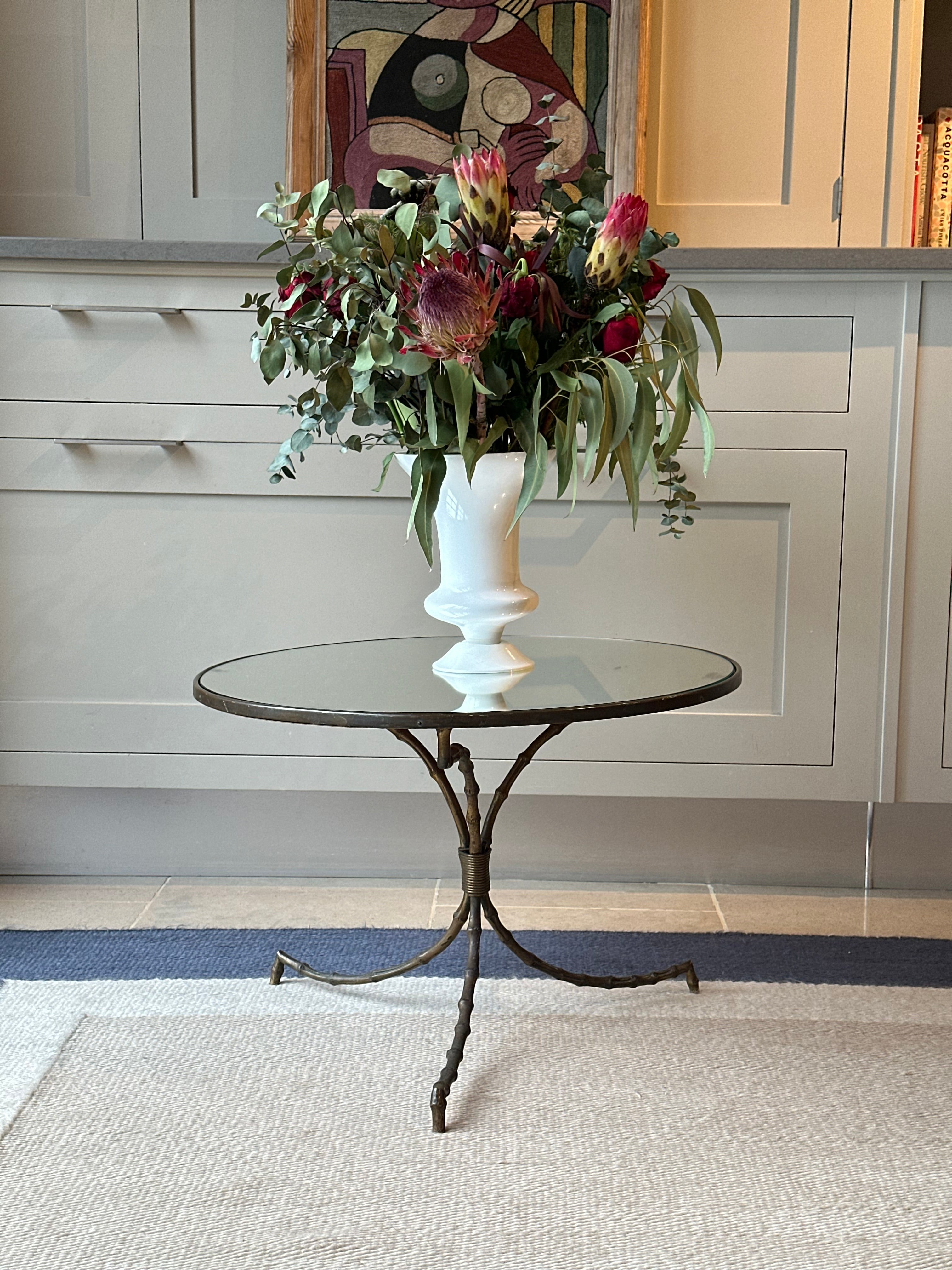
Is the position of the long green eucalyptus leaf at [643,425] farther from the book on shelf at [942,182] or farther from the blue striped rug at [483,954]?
the book on shelf at [942,182]

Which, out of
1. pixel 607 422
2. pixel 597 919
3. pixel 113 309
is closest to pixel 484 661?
pixel 607 422

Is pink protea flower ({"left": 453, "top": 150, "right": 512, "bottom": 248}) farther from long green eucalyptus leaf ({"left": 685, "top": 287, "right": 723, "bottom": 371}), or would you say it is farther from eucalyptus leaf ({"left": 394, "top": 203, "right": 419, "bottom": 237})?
long green eucalyptus leaf ({"left": 685, "top": 287, "right": 723, "bottom": 371})

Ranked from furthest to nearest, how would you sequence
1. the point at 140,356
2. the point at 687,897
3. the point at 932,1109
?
the point at 687,897 → the point at 140,356 → the point at 932,1109

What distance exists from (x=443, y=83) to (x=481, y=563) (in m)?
1.45

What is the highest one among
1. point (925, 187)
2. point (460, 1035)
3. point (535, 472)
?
point (925, 187)

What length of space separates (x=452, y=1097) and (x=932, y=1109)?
54 centimetres

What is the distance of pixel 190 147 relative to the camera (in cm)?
240

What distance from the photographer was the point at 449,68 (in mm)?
2289

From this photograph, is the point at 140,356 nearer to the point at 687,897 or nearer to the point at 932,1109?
the point at 687,897

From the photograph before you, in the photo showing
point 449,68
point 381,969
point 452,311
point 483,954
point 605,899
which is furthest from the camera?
point 449,68

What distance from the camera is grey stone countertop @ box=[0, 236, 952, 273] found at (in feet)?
5.84

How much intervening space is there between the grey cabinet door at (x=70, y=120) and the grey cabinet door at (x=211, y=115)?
0.04m

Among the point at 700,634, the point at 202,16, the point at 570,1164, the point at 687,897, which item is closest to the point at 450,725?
the point at 570,1164

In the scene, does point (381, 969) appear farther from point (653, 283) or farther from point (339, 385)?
point (653, 283)
